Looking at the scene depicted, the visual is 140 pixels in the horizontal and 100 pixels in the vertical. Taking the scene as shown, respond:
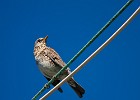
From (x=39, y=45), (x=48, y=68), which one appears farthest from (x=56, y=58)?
(x=39, y=45)

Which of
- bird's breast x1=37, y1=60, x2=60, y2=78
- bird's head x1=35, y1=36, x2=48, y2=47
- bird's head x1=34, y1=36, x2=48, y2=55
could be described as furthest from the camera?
bird's head x1=35, y1=36, x2=48, y2=47

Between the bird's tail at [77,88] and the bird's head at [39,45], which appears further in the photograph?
the bird's head at [39,45]

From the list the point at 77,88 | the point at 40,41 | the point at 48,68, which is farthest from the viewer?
the point at 40,41

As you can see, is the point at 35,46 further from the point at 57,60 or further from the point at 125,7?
the point at 125,7

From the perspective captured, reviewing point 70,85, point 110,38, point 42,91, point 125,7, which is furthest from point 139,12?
point 70,85

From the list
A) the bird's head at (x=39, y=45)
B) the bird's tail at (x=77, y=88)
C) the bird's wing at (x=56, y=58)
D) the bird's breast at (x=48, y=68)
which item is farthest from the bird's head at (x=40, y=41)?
the bird's tail at (x=77, y=88)

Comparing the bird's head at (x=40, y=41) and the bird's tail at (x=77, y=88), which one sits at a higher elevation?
the bird's head at (x=40, y=41)

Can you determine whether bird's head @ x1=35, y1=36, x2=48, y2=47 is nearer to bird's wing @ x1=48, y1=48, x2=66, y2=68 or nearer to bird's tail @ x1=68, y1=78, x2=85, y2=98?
bird's wing @ x1=48, y1=48, x2=66, y2=68

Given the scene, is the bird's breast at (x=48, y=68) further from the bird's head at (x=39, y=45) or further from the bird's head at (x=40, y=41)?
the bird's head at (x=40, y=41)

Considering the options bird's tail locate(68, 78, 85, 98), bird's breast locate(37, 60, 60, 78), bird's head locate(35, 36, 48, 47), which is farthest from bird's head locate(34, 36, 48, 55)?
bird's tail locate(68, 78, 85, 98)

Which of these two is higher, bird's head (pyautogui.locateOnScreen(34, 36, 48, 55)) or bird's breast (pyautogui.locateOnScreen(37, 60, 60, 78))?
bird's head (pyautogui.locateOnScreen(34, 36, 48, 55))

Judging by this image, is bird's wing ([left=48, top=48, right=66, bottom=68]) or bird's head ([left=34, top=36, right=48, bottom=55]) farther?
bird's head ([left=34, top=36, right=48, bottom=55])

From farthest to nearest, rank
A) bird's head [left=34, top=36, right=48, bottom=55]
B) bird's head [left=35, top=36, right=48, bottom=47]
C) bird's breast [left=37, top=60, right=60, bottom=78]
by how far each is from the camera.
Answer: bird's head [left=35, top=36, right=48, bottom=47] < bird's head [left=34, top=36, right=48, bottom=55] < bird's breast [left=37, top=60, right=60, bottom=78]

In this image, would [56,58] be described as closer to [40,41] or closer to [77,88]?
[77,88]
